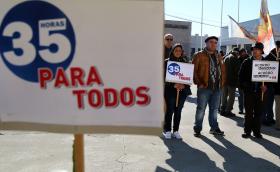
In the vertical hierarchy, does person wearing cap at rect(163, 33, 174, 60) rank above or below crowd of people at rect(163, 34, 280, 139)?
above

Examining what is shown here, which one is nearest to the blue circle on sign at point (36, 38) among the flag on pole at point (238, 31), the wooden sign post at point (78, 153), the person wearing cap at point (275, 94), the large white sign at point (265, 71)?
the wooden sign post at point (78, 153)

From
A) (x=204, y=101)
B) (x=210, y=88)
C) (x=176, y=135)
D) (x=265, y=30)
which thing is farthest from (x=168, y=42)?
(x=265, y=30)

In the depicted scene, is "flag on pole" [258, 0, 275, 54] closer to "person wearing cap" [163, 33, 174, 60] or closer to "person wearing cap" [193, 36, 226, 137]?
"person wearing cap" [193, 36, 226, 137]

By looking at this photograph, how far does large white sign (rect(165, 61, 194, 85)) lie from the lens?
799 cm

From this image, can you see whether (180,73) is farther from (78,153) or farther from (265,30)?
(78,153)

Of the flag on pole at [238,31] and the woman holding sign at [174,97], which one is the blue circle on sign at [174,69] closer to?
the woman holding sign at [174,97]

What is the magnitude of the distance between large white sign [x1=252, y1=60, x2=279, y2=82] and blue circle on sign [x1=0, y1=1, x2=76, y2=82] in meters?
5.88

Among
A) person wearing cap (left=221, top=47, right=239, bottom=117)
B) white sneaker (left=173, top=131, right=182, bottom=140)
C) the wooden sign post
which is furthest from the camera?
person wearing cap (left=221, top=47, right=239, bottom=117)

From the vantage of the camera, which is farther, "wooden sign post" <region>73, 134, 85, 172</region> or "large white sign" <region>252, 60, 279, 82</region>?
"large white sign" <region>252, 60, 279, 82</region>

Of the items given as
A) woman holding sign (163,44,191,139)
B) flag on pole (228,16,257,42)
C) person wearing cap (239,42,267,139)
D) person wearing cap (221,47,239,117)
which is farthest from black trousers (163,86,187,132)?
person wearing cap (221,47,239,117)

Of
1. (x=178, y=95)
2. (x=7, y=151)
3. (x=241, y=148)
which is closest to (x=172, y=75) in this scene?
(x=178, y=95)

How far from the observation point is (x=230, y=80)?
451 inches

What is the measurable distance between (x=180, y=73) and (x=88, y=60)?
5194 mm

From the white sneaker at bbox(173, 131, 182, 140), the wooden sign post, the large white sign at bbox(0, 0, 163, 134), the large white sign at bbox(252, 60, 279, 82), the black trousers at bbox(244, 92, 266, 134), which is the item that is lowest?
the white sneaker at bbox(173, 131, 182, 140)
